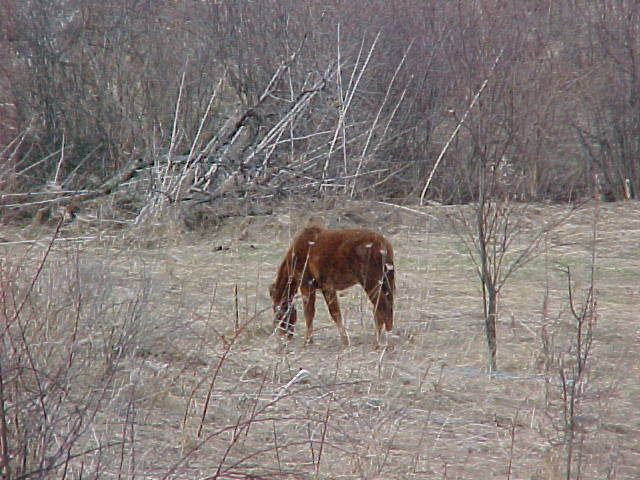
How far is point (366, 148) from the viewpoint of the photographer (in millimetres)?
13555

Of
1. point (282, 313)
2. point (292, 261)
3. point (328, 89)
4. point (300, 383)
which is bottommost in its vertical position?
point (300, 383)

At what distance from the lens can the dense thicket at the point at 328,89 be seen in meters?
13.9

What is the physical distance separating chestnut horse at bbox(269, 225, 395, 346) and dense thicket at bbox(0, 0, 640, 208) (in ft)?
19.1

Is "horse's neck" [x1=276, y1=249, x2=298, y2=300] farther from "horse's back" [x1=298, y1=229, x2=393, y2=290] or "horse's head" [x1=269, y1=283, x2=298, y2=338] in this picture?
"horse's back" [x1=298, y1=229, x2=393, y2=290]

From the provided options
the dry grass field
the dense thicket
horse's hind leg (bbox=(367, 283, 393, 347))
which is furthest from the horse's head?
the dense thicket

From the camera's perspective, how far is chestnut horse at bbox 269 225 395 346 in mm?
6895

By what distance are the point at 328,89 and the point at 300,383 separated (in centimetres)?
843

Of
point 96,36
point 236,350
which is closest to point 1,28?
point 96,36

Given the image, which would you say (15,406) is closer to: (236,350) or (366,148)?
(236,350)

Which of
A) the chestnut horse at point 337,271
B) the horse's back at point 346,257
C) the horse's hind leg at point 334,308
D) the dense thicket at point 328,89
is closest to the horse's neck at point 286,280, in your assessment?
the chestnut horse at point 337,271

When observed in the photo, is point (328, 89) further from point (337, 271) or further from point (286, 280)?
point (337, 271)

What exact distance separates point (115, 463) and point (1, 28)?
35.5 feet

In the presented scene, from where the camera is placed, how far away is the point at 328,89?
46.1ft

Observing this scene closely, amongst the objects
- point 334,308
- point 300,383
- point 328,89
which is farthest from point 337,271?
point 328,89
